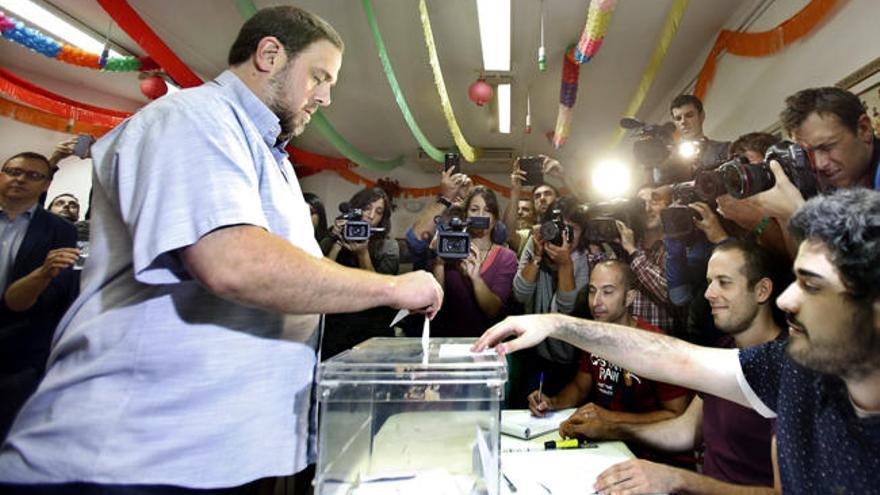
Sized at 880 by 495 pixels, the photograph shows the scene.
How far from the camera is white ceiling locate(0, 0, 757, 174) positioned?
307 cm

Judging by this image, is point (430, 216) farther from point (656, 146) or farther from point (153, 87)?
point (153, 87)

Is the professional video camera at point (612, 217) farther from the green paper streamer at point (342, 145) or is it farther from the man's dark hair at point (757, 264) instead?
the green paper streamer at point (342, 145)

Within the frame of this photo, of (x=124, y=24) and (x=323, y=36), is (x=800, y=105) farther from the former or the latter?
(x=124, y=24)

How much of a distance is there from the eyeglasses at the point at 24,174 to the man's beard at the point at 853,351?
3.33 metres

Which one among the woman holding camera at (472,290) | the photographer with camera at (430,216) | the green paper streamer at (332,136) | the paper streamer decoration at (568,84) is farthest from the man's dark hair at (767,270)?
the green paper streamer at (332,136)

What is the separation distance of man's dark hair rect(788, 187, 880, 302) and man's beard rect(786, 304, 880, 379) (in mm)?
48

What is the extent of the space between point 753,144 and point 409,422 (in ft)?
6.34

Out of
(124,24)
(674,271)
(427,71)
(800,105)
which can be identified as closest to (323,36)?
(800,105)

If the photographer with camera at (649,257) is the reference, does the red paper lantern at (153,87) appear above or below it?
above

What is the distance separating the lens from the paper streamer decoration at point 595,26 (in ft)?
7.97

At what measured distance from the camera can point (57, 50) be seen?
284 centimetres

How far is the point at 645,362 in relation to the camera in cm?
124

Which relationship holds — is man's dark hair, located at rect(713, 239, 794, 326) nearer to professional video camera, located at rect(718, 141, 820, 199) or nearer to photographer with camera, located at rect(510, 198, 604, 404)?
professional video camera, located at rect(718, 141, 820, 199)

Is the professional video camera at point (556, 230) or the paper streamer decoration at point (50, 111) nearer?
the professional video camera at point (556, 230)
